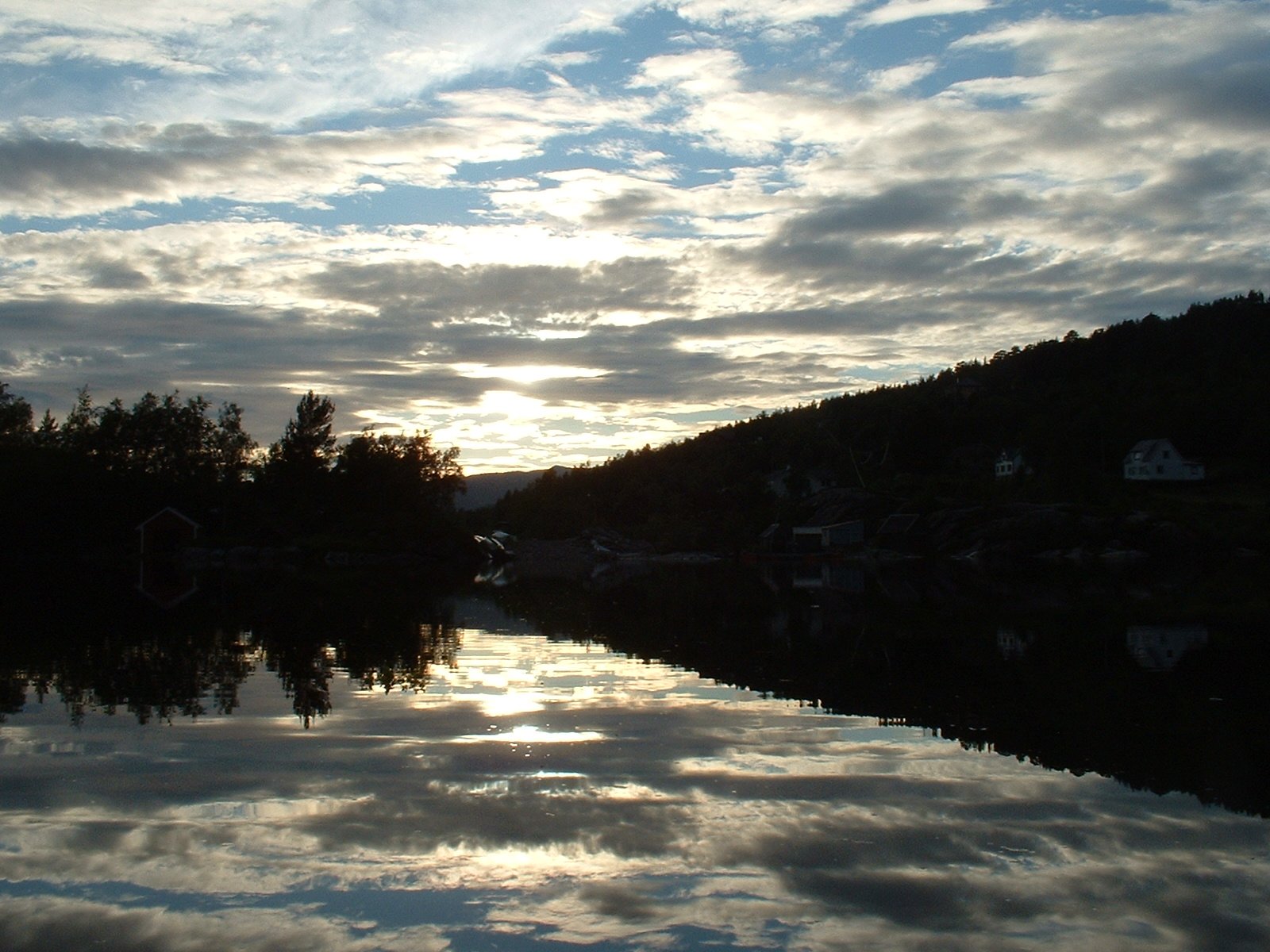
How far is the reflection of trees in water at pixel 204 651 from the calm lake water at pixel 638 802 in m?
0.16

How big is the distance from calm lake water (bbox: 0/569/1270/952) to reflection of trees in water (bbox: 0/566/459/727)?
0.53 ft

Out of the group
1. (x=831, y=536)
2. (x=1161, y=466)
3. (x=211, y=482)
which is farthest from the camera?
(x=1161, y=466)

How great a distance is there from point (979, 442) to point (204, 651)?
128 m

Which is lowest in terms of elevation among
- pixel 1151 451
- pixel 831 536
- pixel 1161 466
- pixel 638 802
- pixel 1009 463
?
pixel 638 802

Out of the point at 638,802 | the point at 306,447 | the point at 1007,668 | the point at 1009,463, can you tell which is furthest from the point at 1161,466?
the point at 638,802

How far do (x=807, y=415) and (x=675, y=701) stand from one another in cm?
16425

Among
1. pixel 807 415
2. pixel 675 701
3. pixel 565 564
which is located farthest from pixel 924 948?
pixel 807 415

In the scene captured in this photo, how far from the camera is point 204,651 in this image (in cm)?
2170

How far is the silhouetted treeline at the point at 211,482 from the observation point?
8406 cm

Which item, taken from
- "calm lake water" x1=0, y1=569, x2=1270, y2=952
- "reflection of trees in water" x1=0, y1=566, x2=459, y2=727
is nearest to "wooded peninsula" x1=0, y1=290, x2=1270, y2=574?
"reflection of trees in water" x1=0, y1=566, x2=459, y2=727

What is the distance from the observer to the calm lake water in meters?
6.85

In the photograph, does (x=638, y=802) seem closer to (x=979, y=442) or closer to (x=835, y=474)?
(x=835, y=474)

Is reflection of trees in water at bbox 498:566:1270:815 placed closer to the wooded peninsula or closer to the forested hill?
the wooded peninsula

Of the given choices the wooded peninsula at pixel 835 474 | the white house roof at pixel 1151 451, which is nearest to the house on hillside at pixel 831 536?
the wooded peninsula at pixel 835 474
